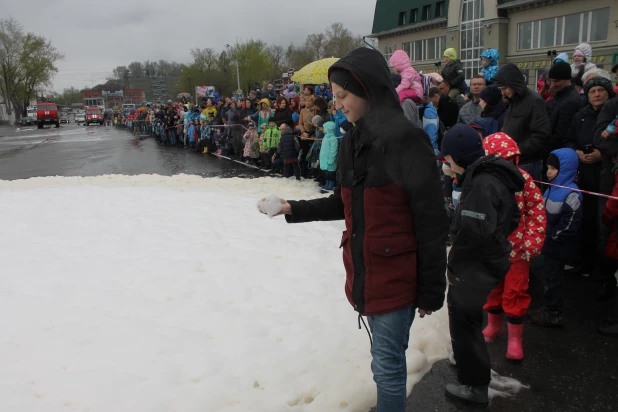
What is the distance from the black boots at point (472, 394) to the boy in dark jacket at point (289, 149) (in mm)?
8298

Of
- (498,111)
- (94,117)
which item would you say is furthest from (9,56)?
(498,111)

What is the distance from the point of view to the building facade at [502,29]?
31000 millimetres

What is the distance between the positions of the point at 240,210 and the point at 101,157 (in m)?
12.6

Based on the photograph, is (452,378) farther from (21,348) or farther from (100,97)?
(100,97)

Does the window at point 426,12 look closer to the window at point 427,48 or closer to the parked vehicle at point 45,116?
the window at point 427,48

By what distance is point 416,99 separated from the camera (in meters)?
6.88

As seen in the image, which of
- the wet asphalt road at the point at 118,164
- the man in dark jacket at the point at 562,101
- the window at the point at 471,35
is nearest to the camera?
the man in dark jacket at the point at 562,101

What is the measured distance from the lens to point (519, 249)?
3.57 metres

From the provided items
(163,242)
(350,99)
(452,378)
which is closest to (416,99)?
(163,242)

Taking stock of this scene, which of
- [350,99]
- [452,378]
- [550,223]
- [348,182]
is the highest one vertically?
[350,99]

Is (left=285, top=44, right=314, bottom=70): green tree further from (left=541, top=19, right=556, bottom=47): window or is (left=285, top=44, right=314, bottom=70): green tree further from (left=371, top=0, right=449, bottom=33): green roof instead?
(left=541, top=19, right=556, bottom=47): window

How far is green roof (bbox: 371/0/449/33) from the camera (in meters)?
45.9

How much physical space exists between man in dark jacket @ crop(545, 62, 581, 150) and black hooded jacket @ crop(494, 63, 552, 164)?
0.78 metres

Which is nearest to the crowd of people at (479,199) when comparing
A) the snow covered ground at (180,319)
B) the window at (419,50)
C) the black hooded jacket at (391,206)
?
the black hooded jacket at (391,206)
